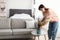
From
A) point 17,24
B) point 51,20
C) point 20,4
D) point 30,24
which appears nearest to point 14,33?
point 17,24

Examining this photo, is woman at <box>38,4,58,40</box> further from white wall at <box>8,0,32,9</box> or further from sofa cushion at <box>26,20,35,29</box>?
white wall at <box>8,0,32,9</box>

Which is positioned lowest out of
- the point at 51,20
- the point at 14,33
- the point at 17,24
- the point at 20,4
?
the point at 14,33

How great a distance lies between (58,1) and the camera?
5.93m

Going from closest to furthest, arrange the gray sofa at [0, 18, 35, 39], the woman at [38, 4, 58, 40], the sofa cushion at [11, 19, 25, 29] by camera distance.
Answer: the woman at [38, 4, 58, 40] → the gray sofa at [0, 18, 35, 39] → the sofa cushion at [11, 19, 25, 29]

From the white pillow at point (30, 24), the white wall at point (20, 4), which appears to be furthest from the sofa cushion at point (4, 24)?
the white wall at point (20, 4)

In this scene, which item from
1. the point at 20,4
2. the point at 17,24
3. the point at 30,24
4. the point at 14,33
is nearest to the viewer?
the point at 14,33

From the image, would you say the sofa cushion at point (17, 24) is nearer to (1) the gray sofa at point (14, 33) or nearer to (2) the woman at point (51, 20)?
(1) the gray sofa at point (14, 33)

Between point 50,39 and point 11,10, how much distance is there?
125 inches

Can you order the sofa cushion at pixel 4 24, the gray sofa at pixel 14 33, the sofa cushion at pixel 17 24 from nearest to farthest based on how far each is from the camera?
the gray sofa at pixel 14 33 → the sofa cushion at pixel 4 24 → the sofa cushion at pixel 17 24

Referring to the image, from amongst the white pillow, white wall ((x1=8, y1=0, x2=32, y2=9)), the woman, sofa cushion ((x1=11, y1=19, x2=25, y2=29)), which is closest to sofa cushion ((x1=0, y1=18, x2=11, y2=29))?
sofa cushion ((x1=11, y1=19, x2=25, y2=29))

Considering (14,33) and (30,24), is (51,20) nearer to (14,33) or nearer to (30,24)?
(30,24)

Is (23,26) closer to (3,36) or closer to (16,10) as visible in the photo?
(3,36)

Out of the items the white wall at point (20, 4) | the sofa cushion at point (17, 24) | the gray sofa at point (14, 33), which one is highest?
the white wall at point (20, 4)

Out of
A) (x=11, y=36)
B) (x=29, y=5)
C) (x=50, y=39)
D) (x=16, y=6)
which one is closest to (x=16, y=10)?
(x=16, y=6)
